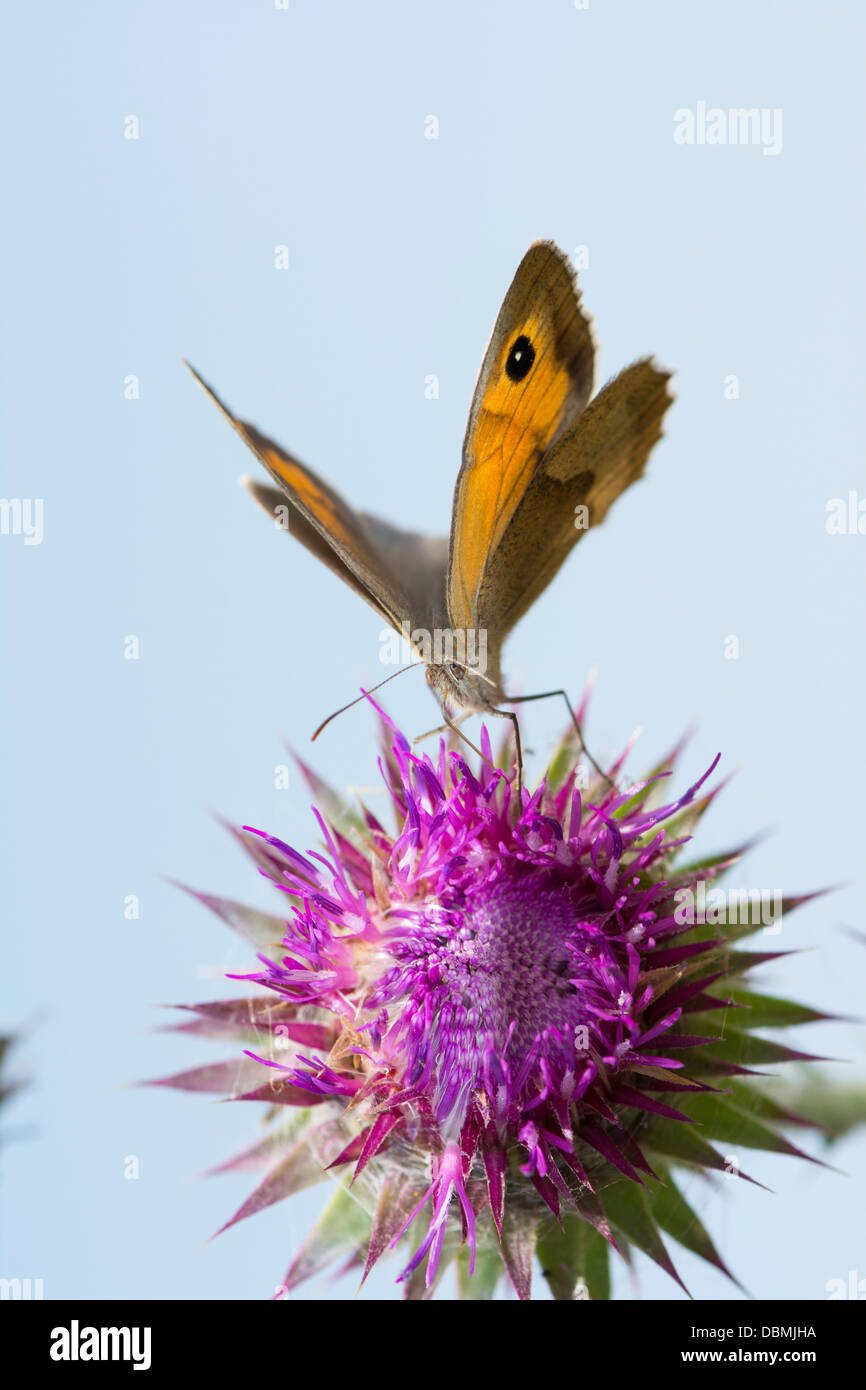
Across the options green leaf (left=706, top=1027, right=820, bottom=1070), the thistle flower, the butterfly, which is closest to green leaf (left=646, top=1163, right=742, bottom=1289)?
the thistle flower

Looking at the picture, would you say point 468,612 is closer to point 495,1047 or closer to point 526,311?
point 526,311

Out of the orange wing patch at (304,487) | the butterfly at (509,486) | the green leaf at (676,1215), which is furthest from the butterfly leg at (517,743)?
the green leaf at (676,1215)

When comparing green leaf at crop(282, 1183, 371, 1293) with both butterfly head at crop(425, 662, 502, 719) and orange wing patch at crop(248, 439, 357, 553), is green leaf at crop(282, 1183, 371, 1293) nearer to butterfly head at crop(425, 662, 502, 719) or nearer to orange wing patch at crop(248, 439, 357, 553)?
butterfly head at crop(425, 662, 502, 719)

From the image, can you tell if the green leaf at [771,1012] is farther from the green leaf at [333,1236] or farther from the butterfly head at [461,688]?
the green leaf at [333,1236]

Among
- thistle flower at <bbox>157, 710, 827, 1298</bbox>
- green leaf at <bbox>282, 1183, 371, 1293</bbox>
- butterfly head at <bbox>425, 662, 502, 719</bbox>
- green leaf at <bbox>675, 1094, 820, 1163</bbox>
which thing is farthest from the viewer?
green leaf at <bbox>282, 1183, 371, 1293</bbox>

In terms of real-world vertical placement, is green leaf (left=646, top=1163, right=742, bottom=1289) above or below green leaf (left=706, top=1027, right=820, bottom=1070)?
below

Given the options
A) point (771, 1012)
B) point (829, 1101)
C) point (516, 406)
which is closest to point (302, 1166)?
point (771, 1012)

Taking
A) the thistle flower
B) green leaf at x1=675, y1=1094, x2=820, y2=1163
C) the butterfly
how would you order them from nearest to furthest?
the butterfly < the thistle flower < green leaf at x1=675, y1=1094, x2=820, y2=1163
